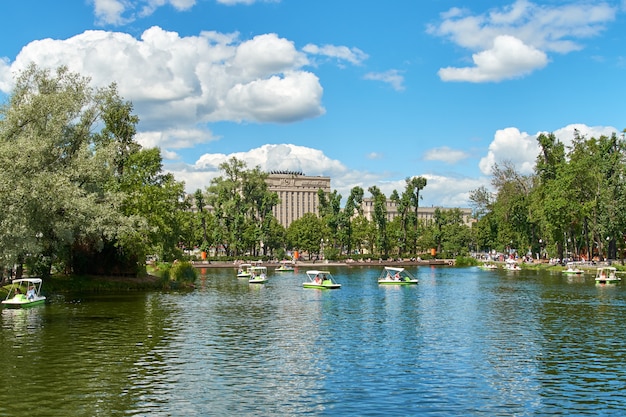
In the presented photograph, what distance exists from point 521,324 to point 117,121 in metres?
63.4

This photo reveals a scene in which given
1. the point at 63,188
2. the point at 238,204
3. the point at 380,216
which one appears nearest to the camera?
the point at 63,188

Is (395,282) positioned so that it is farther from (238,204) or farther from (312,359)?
(238,204)

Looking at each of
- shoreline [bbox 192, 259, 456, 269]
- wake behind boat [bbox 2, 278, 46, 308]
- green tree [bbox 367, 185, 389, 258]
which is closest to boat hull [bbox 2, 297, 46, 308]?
wake behind boat [bbox 2, 278, 46, 308]

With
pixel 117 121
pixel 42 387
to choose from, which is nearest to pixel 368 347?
pixel 42 387

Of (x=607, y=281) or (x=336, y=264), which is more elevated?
(x=336, y=264)

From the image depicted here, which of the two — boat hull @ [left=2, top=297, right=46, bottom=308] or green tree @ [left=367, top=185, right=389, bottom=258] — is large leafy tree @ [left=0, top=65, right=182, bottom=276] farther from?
green tree @ [left=367, top=185, right=389, bottom=258]

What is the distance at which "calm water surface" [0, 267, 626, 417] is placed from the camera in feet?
80.3

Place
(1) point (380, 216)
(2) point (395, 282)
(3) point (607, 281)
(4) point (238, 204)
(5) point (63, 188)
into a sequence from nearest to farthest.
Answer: (5) point (63, 188), (3) point (607, 281), (2) point (395, 282), (4) point (238, 204), (1) point (380, 216)

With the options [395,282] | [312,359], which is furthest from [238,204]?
[312,359]

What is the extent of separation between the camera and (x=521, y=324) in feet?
153

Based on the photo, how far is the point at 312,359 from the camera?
33312 mm

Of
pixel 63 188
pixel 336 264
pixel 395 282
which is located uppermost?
pixel 63 188

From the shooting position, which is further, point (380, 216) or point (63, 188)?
point (380, 216)

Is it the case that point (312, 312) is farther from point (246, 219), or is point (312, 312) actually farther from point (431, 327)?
point (246, 219)
